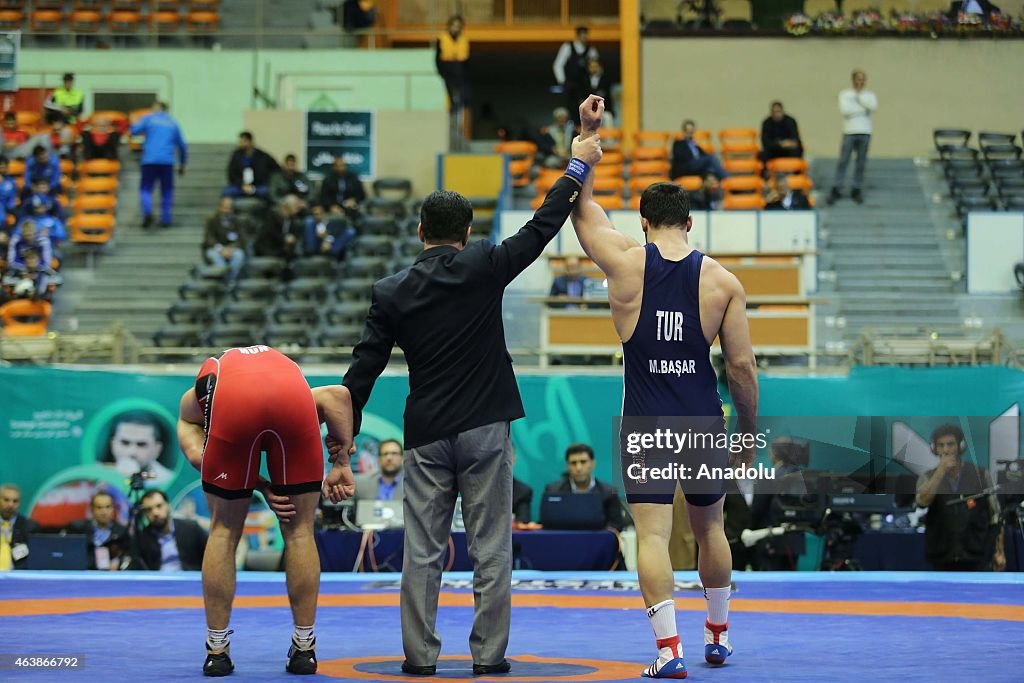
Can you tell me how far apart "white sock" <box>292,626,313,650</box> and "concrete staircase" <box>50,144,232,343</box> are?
1238cm

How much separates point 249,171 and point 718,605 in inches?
585

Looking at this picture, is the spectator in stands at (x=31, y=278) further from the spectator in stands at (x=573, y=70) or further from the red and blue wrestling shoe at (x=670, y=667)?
the red and blue wrestling shoe at (x=670, y=667)

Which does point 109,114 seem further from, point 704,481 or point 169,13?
point 704,481

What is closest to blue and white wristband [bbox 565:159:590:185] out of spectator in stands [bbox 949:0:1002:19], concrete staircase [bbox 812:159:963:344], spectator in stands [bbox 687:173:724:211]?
concrete staircase [bbox 812:159:963:344]

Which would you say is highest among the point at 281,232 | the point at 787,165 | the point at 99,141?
the point at 99,141

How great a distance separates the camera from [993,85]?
71.9 ft

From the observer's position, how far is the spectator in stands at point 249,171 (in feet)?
63.2

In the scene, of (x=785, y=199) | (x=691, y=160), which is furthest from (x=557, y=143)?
(x=785, y=199)

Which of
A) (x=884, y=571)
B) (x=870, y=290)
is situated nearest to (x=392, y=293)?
(x=884, y=571)

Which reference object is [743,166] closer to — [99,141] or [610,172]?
[610,172]

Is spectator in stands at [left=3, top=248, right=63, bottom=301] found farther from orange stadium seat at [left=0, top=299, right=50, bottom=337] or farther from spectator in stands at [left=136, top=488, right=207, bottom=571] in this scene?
spectator in stands at [left=136, top=488, right=207, bottom=571]

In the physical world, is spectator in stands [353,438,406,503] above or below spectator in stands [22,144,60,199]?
below

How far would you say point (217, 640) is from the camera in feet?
16.6

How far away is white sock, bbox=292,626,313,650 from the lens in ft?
16.8
